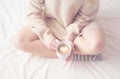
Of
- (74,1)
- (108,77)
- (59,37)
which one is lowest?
(108,77)

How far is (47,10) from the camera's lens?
1070mm

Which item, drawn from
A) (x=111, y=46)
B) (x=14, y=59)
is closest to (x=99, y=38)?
(x=111, y=46)

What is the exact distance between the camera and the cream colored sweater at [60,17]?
103cm

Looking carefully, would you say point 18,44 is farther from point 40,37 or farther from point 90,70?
point 90,70

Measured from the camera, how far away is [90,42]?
0.98m

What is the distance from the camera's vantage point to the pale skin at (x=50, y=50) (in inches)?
38.5

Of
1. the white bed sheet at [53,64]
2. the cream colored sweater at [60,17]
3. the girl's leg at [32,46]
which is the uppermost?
the cream colored sweater at [60,17]

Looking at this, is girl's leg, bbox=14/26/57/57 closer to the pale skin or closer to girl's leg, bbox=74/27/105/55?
the pale skin

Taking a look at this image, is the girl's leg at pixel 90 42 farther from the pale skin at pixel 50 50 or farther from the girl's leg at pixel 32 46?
the girl's leg at pixel 32 46

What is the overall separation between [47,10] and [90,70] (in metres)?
0.30

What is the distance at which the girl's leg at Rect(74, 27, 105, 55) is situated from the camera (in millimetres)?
973

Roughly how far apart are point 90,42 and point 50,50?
0.16m

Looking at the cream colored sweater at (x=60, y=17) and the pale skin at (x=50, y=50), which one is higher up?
the cream colored sweater at (x=60, y=17)

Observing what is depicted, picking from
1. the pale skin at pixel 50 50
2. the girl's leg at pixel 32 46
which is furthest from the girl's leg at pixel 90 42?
the girl's leg at pixel 32 46
